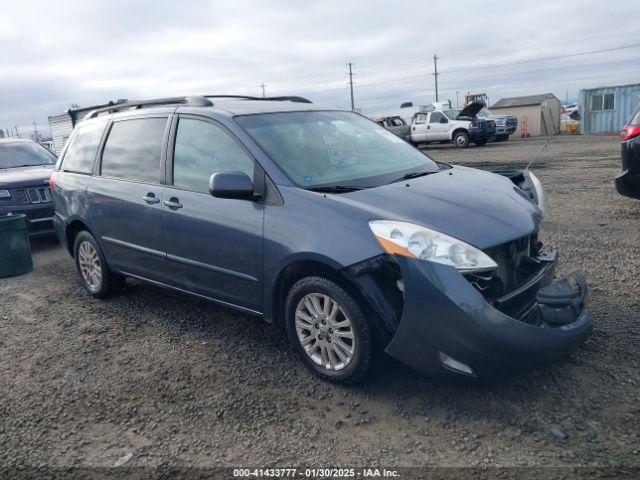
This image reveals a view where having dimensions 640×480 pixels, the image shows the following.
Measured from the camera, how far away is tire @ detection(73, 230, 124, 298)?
513 cm

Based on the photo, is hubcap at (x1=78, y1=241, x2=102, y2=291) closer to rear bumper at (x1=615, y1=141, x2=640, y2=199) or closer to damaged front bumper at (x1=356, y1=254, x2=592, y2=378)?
damaged front bumper at (x1=356, y1=254, x2=592, y2=378)

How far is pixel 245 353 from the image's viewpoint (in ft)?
13.0

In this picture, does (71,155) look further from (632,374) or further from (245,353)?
(632,374)

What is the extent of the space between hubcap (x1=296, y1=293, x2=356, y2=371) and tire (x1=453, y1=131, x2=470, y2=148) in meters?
23.6

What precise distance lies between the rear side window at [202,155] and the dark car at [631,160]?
495cm

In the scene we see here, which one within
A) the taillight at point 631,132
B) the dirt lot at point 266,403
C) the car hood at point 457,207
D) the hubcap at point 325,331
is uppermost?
the taillight at point 631,132

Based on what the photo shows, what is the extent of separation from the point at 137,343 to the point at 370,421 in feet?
6.81

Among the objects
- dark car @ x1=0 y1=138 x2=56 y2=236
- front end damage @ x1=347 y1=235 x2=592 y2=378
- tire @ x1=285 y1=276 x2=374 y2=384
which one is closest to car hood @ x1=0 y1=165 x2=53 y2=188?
dark car @ x1=0 y1=138 x2=56 y2=236

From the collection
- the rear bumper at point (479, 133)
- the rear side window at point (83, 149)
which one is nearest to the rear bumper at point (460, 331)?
the rear side window at point (83, 149)

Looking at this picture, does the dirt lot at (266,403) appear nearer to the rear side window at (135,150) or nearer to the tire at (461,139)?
the rear side window at (135,150)

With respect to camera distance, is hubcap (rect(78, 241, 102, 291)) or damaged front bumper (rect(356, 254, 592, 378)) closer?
damaged front bumper (rect(356, 254, 592, 378))

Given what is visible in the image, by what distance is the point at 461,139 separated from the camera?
2578 centimetres

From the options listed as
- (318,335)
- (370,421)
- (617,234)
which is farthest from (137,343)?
(617,234)

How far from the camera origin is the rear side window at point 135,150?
442 centimetres
